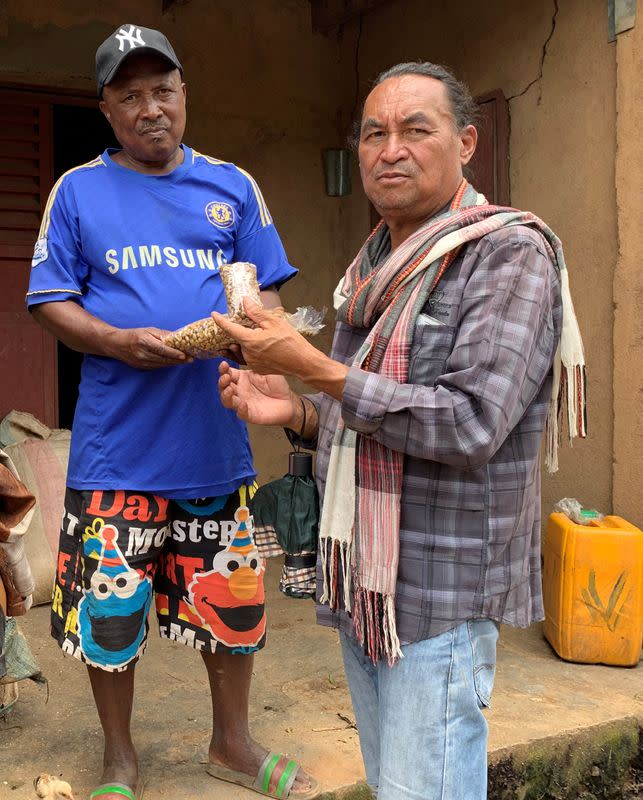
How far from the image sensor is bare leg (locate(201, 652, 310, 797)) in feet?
8.68

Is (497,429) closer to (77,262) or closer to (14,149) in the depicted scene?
(77,262)

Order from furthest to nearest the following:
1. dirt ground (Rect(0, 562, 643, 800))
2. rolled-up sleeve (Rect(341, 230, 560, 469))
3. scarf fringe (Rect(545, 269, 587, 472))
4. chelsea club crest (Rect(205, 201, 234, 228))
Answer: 1. dirt ground (Rect(0, 562, 643, 800))
2. chelsea club crest (Rect(205, 201, 234, 228))
3. scarf fringe (Rect(545, 269, 587, 472))
4. rolled-up sleeve (Rect(341, 230, 560, 469))

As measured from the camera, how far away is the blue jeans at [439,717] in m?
1.64

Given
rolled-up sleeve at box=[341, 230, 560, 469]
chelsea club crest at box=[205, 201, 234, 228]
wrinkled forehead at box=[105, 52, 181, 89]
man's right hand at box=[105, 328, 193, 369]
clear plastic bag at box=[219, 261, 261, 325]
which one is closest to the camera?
rolled-up sleeve at box=[341, 230, 560, 469]

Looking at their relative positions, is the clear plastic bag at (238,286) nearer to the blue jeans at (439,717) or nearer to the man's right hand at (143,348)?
the man's right hand at (143,348)

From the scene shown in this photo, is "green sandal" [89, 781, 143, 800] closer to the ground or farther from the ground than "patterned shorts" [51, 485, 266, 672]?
closer to the ground

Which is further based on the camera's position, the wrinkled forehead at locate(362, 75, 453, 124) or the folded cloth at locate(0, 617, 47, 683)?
the folded cloth at locate(0, 617, 47, 683)

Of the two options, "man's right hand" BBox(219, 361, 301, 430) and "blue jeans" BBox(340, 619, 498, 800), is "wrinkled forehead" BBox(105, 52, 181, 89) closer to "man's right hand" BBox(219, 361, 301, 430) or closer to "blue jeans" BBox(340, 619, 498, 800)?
"man's right hand" BBox(219, 361, 301, 430)

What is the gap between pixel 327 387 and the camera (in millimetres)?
1600

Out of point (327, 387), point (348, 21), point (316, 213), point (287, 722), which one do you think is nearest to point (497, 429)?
point (327, 387)

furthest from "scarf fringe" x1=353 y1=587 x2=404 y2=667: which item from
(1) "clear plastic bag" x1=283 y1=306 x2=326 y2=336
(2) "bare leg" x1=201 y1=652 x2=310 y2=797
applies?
(2) "bare leg" x1=201 y1=652 x2=310 y2=797

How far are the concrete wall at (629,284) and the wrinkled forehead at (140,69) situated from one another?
2259mm

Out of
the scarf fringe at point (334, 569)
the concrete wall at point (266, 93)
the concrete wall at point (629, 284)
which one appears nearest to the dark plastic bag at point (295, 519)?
the scarf fringe at point (334, 569)

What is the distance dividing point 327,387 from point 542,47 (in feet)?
11.1
